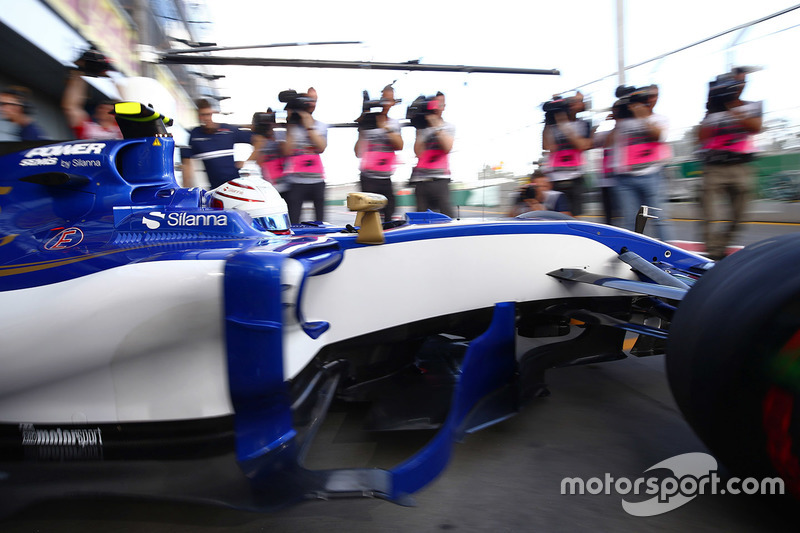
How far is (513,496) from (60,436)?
56.2 inches

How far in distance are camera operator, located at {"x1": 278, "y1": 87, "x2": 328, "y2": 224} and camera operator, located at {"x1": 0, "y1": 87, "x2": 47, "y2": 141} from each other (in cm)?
188

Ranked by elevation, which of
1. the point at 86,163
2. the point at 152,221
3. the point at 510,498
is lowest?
the point at 510,498

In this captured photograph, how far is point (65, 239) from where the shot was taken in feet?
6.12

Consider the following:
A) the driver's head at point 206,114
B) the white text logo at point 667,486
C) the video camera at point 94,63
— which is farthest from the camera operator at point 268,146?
the white text logo at point 667,486

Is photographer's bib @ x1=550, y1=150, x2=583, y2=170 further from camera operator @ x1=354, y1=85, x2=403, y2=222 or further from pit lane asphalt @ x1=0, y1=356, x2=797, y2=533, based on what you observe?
pit lane asphalt @ x1=0, y1=356, x2=797, y2=533

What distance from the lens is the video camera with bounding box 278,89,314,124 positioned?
4.62 m

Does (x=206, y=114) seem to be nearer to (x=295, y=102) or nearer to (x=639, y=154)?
(x=295, y=102)

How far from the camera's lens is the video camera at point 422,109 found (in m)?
4.67

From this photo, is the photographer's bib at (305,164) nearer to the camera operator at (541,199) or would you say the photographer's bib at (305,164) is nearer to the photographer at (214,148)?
the photographer at (214,148)

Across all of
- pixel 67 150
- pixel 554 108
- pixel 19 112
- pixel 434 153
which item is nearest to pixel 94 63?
pixel 19 112

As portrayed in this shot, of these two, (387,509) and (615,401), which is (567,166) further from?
(387,509)

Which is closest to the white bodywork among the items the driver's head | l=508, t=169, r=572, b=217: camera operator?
the driver's head

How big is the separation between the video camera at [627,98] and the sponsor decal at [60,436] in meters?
4.32

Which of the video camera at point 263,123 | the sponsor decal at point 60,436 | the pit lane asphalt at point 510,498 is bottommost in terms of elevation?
the pit lane asphalt at point 510,498
